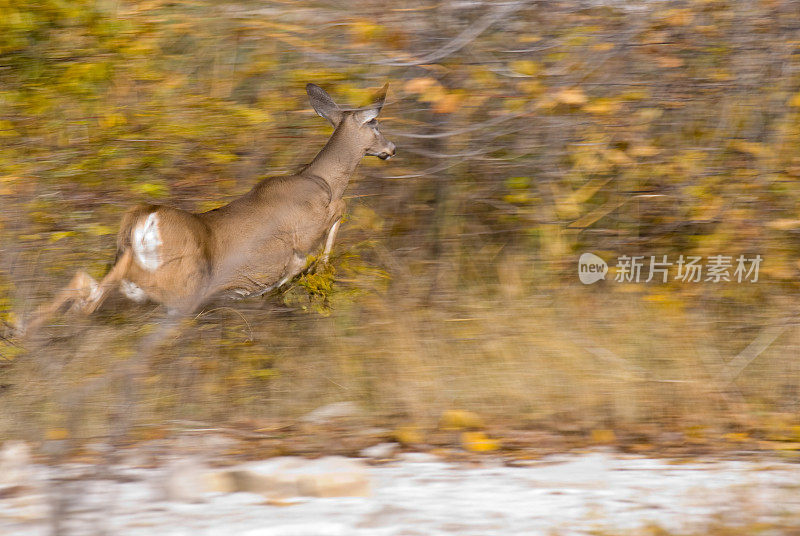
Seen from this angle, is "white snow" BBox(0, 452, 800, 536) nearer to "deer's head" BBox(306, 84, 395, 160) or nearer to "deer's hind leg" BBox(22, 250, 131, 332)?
"deer's hind leg" BBox(22, 250, 131, 332)

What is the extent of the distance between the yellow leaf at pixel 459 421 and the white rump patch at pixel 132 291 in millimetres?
1883

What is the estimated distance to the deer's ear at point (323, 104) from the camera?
5801 mm

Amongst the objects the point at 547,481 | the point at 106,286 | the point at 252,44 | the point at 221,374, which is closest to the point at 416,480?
the point at 547,481

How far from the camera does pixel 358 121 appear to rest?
583cm

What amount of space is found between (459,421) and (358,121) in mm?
1969

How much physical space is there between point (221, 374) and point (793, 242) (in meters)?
3.88

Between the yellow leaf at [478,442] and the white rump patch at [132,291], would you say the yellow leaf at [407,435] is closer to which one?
the yellow leaf at [478,442]

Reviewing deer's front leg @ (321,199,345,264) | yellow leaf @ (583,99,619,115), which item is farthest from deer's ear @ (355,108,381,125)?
yellow leaf @ (583,99,619,115)

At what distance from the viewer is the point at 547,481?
4348mm

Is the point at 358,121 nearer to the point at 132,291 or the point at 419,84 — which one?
the point at 419,84

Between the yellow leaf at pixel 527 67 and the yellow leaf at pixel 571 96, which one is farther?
the yellow leaf at pixel 527 67

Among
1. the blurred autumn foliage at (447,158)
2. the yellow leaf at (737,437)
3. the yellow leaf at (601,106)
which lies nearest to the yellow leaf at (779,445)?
the yellow leaf at (737,437)

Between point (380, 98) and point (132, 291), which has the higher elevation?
point (380, 98)

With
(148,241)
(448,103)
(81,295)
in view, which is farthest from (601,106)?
(81,295)
